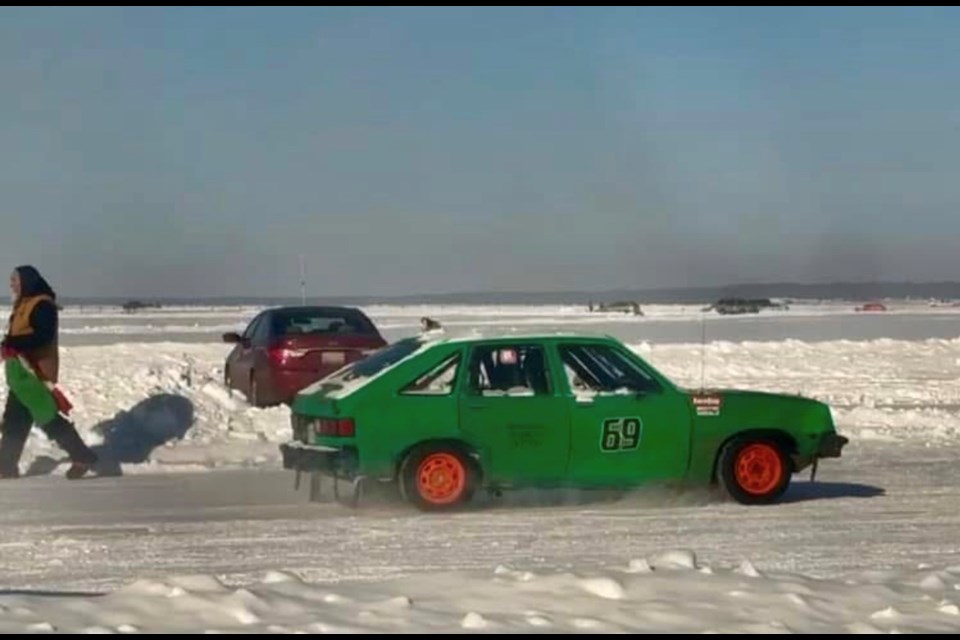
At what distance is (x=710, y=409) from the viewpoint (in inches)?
497

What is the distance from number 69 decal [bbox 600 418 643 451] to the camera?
40.6 feet

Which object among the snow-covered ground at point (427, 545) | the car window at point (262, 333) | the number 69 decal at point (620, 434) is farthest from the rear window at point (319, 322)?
the number 69 decal at point (620, 434)

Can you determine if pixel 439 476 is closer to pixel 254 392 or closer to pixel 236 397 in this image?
pixel 236 397

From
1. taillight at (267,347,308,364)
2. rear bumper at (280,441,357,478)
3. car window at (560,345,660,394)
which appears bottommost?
rear bumper at (280,441,357,478)

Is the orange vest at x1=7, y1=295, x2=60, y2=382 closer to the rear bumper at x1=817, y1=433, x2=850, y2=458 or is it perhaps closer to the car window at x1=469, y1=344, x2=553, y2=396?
the car window at x1=469, y1=344, x2=553, y2=396

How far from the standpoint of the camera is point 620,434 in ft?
40.7

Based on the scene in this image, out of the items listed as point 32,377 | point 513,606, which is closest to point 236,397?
point 32,377

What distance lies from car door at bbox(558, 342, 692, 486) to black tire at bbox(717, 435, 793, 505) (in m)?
0.36

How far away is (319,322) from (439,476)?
939cm

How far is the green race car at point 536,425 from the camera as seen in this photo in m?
12.1

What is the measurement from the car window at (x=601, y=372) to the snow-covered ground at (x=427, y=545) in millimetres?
956

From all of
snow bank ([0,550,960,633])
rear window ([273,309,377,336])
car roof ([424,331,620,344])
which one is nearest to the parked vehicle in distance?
rear window ([273,309,377,336])

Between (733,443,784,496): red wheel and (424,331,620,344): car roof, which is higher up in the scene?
(424,331,620,344): car roof

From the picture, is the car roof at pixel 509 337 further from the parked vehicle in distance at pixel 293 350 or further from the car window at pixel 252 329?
the car window at pixel 252 329
